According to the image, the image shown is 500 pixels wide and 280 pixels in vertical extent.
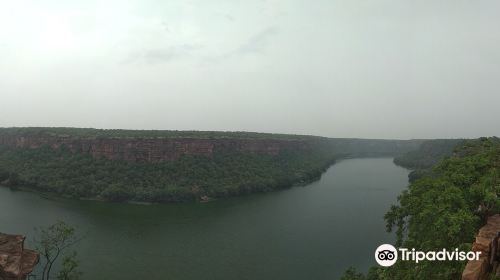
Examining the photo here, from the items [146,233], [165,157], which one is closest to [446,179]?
[146,233]

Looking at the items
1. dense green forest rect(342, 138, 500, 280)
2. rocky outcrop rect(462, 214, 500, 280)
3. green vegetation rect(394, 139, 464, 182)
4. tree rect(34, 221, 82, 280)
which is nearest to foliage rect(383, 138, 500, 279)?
dense green forest rect(342, 138, 500, 280)

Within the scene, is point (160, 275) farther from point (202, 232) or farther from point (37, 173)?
point (37, 173)

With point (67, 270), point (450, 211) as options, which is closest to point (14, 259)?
point (67, 270)

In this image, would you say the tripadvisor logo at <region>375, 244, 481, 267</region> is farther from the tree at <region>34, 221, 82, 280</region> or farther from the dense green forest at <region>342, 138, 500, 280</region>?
the tree at <region>34, 221, 82, 280</region>

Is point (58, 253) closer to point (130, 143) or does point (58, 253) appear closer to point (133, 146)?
point (133, 146)

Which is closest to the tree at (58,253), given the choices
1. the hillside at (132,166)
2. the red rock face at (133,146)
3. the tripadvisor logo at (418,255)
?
the tripadvisor logo at (418,255)
